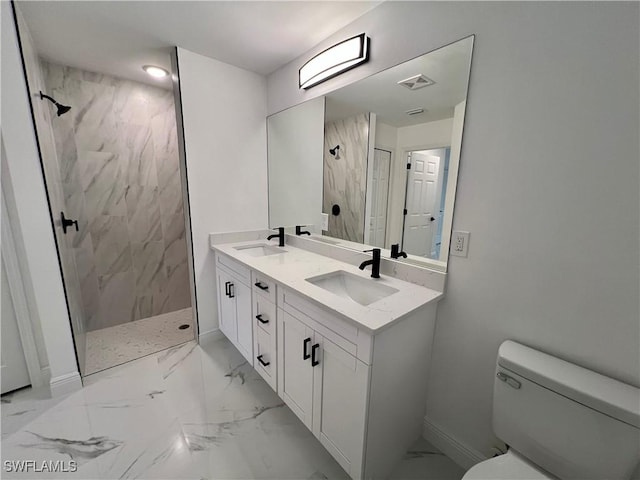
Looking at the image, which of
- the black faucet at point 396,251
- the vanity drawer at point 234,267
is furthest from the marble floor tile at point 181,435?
the black faucet at point 396,251

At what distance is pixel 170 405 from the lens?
1660 millimetres

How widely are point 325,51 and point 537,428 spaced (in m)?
2.10

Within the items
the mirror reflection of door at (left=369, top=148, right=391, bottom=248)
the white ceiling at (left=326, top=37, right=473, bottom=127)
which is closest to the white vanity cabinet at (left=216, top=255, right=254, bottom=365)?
the mirror reflection of door at (left=369, top=148, right=391, bottom=248)

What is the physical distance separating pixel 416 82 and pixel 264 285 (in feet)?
4.53

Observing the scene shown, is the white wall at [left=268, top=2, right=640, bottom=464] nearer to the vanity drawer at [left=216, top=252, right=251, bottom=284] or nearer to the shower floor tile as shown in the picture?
the vanity drawer at [left=216, top=252, right=251, bottom=284]

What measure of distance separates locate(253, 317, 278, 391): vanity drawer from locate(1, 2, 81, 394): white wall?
1210 millimetres

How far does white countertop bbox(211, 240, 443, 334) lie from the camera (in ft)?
3.43

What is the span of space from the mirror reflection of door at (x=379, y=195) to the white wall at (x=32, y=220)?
6.31 feet

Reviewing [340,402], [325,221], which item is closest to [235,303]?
[325,221]


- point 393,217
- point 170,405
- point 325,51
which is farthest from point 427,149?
point 170,405

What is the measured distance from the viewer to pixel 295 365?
1.41 metres

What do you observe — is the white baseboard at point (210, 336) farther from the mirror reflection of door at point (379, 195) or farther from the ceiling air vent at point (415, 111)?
the ceiling air vent at point (415, 111)

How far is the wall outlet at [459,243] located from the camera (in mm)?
1207

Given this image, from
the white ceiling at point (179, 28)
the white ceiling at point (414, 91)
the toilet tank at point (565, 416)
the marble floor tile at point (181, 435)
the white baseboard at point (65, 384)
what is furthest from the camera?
the white baseboard at point (65, 384)
